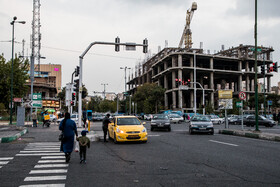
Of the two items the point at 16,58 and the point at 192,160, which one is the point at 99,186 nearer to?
the point at 192,160

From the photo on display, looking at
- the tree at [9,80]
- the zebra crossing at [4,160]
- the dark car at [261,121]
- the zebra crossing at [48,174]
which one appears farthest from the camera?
the tree at [9,80]

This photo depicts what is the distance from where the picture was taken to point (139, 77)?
358 ft

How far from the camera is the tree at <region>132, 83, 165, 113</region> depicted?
2788 inches

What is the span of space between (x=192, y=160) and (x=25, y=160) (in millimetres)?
5609

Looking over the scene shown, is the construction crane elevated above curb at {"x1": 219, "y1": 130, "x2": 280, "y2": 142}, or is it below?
above

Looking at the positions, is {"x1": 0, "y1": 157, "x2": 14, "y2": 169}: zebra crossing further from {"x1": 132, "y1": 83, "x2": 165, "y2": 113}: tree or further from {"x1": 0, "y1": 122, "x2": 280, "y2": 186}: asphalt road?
{"x1": 132, "y1": 83, "x2": 165, "y2": 113}: tree

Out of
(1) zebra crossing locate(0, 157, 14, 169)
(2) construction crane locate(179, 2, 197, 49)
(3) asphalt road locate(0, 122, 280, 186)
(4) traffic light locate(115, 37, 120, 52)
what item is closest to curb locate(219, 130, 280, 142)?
(3) asphalt road locate(0, 122, 280, 186)

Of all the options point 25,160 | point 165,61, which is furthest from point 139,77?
point 25,160

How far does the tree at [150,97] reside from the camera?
232ft

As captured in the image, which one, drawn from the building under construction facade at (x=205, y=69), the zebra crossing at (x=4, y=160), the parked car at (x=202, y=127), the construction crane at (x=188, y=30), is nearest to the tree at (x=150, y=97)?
the building under construction facade at (x=205, y=69)

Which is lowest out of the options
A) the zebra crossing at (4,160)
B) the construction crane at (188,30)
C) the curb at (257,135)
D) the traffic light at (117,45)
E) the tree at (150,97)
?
the curb at (257,135)

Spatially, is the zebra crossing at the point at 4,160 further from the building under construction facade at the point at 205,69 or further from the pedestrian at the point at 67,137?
the building under construction facade at the point at 205,69

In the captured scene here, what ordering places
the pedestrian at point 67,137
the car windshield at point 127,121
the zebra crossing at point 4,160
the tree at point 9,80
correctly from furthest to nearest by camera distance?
the tree at point 9,80, the car windshield at point 127,121, the pedestrian at point 67,137, the zebra crossing at point 4,160

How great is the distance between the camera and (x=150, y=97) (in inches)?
2785
